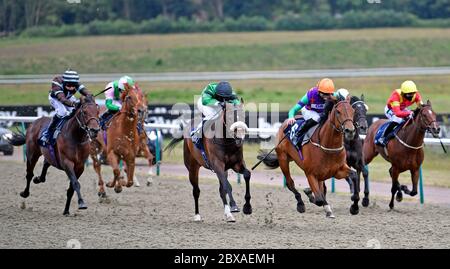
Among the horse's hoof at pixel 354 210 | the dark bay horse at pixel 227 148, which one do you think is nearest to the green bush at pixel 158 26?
the dark bay horse at pixel 227 148

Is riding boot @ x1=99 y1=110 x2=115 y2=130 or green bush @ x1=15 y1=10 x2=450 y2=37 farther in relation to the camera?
green bush @ x1=15 y1=10 x2=450 y2=37

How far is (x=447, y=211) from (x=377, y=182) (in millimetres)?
4201

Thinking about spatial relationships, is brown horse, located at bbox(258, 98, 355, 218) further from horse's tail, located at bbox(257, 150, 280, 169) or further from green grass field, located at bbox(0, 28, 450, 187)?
green grass field, located at bbox(0, 28, 450, 187)

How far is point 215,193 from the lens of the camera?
15031mm

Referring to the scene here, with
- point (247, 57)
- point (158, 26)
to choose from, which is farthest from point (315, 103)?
point (158, 26)

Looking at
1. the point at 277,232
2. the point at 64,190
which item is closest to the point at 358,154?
the point at 277,232

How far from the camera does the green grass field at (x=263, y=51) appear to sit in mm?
35281

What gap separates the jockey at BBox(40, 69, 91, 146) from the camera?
1230 centimetres

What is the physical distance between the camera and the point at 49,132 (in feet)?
41.4

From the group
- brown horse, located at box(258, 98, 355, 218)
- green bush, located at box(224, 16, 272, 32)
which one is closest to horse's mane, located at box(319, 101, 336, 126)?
brown horse, located at box(258, 98, 355, 218)

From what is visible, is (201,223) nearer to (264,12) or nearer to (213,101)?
(213,101)

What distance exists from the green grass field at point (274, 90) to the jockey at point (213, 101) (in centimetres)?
1336

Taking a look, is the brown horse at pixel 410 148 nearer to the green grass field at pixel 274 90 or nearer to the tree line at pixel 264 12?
the green grass field at pixel 274 90
